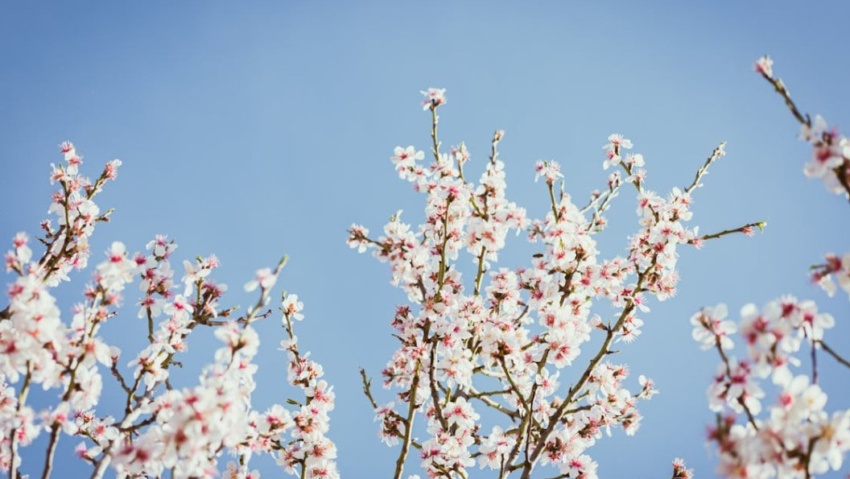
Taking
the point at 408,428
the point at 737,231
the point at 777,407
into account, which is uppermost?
the point at 737,231

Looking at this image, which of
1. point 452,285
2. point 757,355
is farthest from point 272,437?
point 757,355

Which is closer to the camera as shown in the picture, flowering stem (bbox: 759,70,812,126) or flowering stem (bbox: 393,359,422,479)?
flowering stem (bbox: 759,70,812,126)

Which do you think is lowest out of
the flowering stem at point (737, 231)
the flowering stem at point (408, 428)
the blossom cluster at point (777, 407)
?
the blossom cluster at point (777, 407)

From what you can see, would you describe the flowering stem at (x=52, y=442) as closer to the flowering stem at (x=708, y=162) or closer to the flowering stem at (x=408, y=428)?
the flowering stem at (x=408, y=428)

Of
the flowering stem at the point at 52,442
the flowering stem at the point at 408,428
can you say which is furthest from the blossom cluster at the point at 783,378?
the flowering stem at the point at 52,442

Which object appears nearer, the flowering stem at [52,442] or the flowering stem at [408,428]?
the flowering stem at [52,442]

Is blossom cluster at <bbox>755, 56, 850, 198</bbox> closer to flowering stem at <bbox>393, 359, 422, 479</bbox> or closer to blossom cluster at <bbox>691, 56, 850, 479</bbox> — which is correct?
blossom cluster at <bbox>691, 56, 850, 479</bbox>

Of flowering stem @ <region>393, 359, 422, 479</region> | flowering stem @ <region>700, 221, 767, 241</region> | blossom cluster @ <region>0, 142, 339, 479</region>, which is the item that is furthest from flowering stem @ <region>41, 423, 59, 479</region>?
flowering stem @ <region>700, 221, 767, 241</region>

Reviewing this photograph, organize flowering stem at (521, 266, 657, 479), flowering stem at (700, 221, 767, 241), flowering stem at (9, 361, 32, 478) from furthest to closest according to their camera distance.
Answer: flowering stem at (700, 221, 767, 241), flowering stem at (521, 266, 657, 479), flowering stem at (9, 361, 32, 478)

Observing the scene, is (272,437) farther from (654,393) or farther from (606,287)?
(654,393)

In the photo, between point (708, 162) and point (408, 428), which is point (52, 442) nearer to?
point (408, 428)

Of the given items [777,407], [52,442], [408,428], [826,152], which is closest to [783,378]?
[777,407]

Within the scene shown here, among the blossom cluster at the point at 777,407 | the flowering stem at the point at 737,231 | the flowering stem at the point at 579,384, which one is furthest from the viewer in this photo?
the flowering stem at the point at 737,231

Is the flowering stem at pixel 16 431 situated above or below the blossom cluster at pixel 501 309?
below
